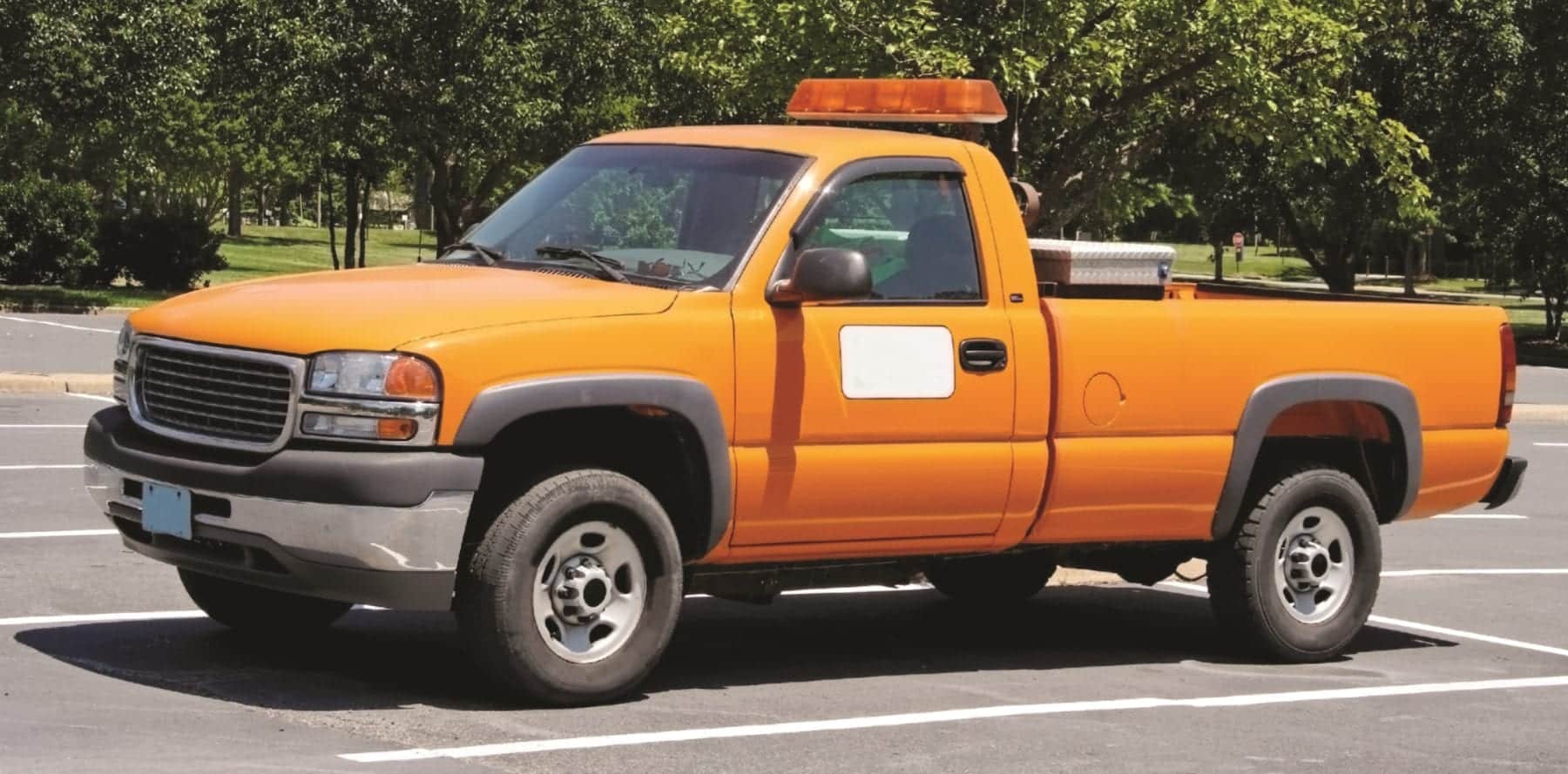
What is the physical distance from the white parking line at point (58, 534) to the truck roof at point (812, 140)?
13.1 ft

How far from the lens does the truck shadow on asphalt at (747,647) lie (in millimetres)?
7473

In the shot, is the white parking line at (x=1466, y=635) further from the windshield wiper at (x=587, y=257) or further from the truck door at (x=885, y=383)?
the windshield wiper at (x=587, y=257)

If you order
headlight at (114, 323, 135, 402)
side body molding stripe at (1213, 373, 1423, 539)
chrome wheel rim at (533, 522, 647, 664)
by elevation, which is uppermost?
headlight at (114, 323, 135, 402)

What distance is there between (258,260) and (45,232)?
2021 centimetres

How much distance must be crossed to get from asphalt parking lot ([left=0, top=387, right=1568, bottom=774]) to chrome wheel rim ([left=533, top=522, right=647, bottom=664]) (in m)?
0.23

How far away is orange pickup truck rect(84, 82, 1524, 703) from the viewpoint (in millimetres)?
6852

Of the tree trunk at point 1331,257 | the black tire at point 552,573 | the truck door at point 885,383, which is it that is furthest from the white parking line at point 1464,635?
the tree trunk at point 1331,257

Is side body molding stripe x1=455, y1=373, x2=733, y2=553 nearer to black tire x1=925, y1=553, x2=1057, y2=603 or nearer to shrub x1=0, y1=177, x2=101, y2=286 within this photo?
black tire x1=925, y1=553, x2=1057, y2=603

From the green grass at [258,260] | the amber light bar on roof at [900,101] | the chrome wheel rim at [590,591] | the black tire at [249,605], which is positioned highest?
the amber light bar on roof at [900,101]

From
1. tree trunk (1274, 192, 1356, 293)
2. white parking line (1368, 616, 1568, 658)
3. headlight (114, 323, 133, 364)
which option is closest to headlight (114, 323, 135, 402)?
headlight (114, 323, 133, 364)

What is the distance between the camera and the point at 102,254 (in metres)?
43.7

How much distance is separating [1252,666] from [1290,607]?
291mm

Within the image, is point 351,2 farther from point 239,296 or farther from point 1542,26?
point 239,296

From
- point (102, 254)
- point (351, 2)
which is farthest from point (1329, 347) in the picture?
point (102, 254)
